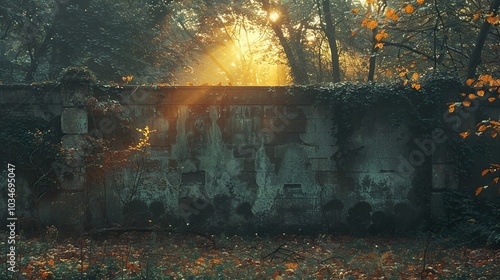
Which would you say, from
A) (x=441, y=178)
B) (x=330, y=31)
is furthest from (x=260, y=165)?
(x=330, y=31)

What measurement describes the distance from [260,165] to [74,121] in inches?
155

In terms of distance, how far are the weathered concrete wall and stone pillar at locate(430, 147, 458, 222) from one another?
1.1 inches

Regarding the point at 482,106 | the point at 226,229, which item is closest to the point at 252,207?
the point at 226,229

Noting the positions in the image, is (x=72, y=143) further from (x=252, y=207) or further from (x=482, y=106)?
(x=482, y=106)

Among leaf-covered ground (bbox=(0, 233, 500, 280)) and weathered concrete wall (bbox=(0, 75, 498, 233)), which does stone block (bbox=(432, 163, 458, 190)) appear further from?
Answer: leaf-covered ground (bbox=(0, 233, 500, 280))

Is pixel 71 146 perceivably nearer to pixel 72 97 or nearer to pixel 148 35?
pixel 72 97

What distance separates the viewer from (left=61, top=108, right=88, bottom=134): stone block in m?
12.1

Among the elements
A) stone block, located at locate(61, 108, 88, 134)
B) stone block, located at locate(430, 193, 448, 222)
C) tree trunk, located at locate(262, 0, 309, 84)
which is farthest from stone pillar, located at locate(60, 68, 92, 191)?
tree trunk, located at locate(262, 0, 309, 84)

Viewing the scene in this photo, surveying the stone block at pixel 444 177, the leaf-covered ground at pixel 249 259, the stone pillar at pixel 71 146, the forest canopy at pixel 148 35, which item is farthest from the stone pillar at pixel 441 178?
the forest canopy at pixel 148 35

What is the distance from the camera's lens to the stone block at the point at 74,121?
1206 centimetres

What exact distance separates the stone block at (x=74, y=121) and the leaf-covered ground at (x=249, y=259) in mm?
2225

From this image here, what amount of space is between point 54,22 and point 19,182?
45.2ft

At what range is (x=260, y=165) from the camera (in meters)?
12.6

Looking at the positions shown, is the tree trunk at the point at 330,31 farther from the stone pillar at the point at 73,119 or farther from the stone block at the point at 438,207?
the stone pillar at the point at 73,119
